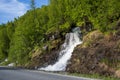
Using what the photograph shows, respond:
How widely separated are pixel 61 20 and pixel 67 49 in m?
12.8

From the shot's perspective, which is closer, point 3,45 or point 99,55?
point 99,55

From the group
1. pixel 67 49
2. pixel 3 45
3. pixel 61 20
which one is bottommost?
pixel 67 49

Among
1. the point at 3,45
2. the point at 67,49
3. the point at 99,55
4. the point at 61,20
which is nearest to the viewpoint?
the point at 99,55

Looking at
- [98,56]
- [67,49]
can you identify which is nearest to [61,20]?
[67,49]

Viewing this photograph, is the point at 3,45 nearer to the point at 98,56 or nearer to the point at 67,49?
the point at 67,49

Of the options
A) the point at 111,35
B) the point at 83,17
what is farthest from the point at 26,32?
the point at 111,35

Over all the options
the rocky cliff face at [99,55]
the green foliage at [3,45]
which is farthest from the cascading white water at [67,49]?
the green foliage at [3,45]

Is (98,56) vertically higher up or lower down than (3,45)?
lower down

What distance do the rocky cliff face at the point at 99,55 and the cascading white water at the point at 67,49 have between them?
→ 7.64 metres

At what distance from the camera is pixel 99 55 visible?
38.9 m

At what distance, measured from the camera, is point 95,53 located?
1583 inches

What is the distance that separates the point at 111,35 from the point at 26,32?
46.1 m

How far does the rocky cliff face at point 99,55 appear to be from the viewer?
35531mm

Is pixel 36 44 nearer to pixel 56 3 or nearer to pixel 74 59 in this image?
pixel 56 3
